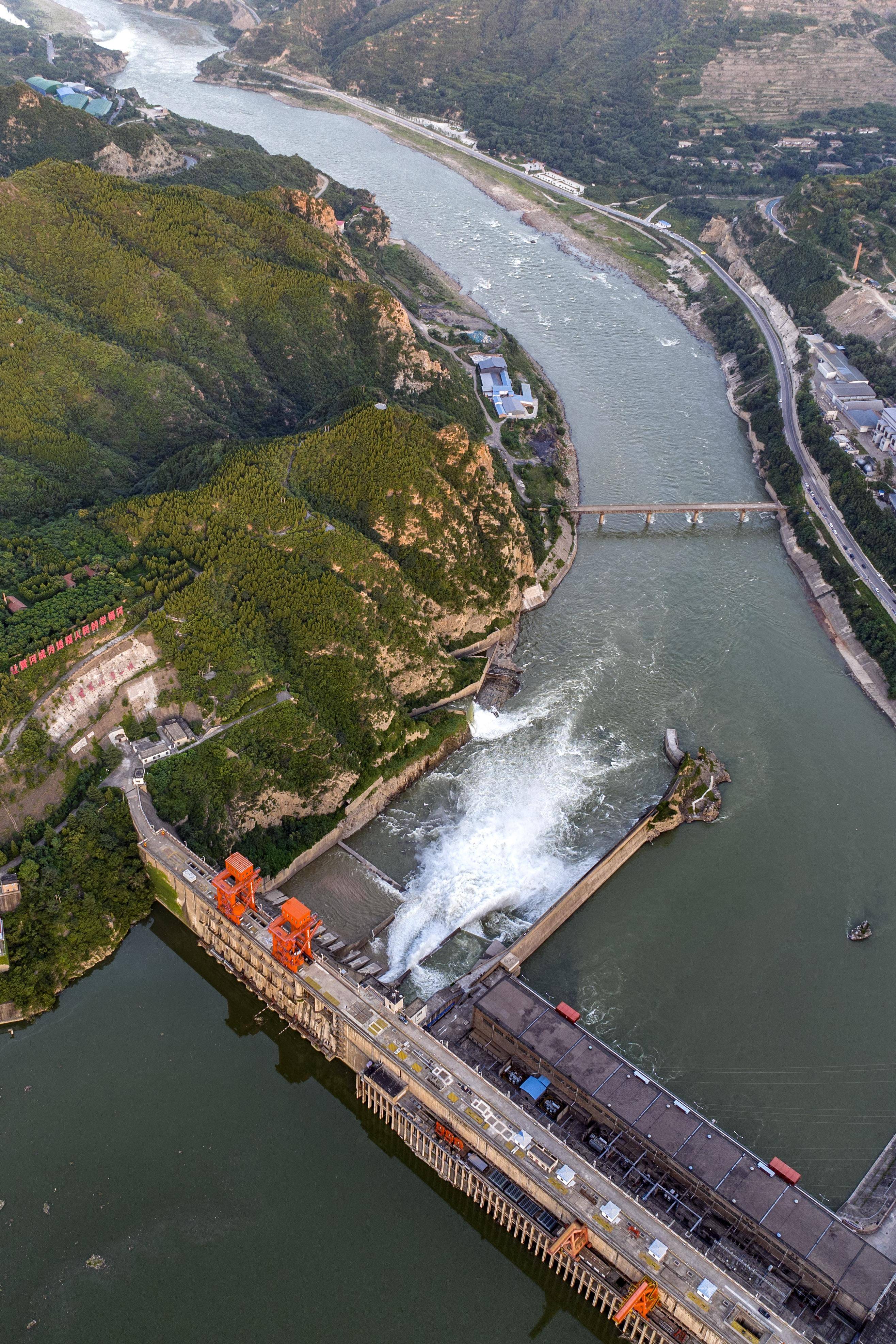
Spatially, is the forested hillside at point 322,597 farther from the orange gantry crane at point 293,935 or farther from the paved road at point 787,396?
the paved road at point 787,396

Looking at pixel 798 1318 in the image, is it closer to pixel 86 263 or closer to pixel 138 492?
pixel 138 492

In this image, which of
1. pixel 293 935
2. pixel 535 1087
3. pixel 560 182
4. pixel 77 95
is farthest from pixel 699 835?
pixel 77 95

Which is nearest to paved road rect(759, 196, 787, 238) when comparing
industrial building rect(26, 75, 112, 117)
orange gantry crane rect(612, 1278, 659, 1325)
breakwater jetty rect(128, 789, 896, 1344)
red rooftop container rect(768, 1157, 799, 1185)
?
industrial building rect(26, 75, 112, 117)

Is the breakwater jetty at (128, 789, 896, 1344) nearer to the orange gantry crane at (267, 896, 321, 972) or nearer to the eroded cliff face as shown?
the orange gantry crane at (267, 896, 321, 972)

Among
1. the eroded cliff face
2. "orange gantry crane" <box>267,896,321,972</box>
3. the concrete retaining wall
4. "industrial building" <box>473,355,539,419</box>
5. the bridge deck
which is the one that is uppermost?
the eroded cliff face

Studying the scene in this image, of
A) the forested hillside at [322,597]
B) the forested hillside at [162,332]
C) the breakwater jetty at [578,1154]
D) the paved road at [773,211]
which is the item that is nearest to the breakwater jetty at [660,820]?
the breakwater jetty at [578,1154]

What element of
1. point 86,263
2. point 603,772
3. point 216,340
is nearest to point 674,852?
point 603,772

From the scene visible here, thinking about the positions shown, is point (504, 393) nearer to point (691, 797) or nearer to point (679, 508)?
point (679, 508)
